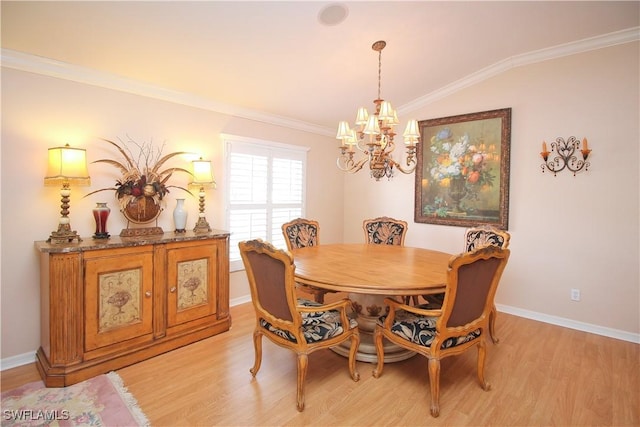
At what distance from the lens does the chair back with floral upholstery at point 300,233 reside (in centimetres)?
342

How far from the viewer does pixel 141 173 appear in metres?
2.98

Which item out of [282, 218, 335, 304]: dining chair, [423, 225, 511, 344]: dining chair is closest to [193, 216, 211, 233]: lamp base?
[282, 218, 335, 304]: dining chair

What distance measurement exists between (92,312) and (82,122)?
5.08 ft

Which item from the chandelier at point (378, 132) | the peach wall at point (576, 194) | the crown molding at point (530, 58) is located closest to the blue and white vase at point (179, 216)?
the chandelier at point (378, 132)

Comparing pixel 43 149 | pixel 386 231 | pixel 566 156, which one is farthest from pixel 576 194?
pixel 43 149

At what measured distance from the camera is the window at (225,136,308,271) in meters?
3.77

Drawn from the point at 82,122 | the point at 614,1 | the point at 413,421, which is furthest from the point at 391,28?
the point at 413,421

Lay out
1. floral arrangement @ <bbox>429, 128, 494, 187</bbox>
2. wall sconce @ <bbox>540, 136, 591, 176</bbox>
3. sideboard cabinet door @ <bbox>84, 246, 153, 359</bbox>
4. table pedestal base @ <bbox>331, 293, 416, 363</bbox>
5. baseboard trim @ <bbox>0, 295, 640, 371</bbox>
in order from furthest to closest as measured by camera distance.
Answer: floral arrangement @ <bbox>429, 128, 494, 187</bbox>, wall sconce @ <bbox>540, 136, 591, 176</bbox>, table pedestal base @ <bbox>331, 293, 416, 363</bbox>, baseboard trim @ <bbox>0, 295, 640, 371</bbox>, sideboard cabinet door @ <bbox>84, 246, 153, 359</bbox>

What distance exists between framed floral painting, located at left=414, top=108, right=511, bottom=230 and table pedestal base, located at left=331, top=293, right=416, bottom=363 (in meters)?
1.95

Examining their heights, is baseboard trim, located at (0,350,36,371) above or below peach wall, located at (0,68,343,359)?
below

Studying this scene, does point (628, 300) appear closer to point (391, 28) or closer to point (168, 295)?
point (391, 28)

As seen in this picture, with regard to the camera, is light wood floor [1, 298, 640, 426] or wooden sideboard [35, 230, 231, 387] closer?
light wood floor [1, 298, 640, 426]

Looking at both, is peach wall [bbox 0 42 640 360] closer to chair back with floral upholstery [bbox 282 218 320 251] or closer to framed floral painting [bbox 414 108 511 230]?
framed floral painting [bbox 414 108 511 230]

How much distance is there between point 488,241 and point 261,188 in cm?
263
